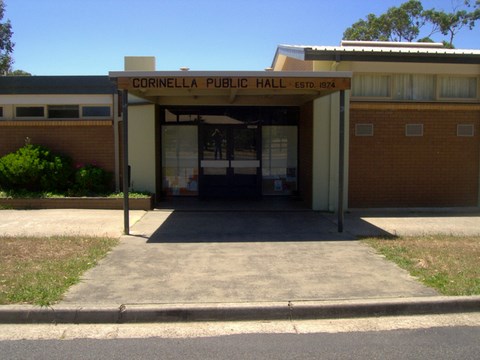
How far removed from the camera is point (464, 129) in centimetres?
1165

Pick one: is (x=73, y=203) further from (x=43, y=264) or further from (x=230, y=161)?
(x=43, y=264)

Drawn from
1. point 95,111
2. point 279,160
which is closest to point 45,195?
point 95,111

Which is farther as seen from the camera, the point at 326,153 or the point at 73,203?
the point at 73,203

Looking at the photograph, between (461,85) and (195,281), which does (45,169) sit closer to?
(195,281)

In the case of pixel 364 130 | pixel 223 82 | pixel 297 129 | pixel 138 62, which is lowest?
pixel 364 130

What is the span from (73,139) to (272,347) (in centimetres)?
990

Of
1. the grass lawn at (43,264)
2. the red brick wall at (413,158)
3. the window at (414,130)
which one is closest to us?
the grass lawn at (43,264)

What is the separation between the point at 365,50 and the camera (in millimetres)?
10477

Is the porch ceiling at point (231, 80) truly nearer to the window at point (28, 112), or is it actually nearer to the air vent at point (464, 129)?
the air vent at point (464, 129)

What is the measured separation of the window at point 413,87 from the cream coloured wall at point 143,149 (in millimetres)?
6119

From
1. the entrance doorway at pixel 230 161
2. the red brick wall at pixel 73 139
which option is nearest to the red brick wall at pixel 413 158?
the entrance doorway at pixel 230 161

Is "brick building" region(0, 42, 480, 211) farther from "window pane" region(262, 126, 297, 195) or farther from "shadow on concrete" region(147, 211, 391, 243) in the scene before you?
"shadow on concrete" region(147, 211, 391, 243)

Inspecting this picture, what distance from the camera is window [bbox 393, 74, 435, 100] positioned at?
1152 cm

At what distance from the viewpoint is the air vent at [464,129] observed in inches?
458
